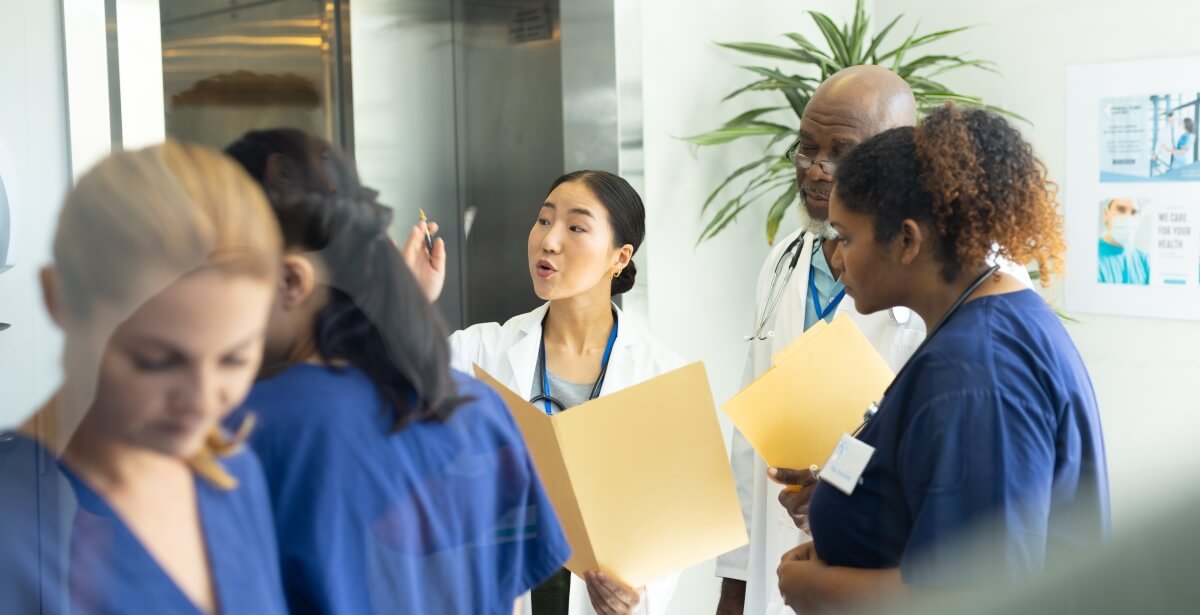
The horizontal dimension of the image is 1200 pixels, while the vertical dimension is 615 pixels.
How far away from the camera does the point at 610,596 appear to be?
4.98 ft

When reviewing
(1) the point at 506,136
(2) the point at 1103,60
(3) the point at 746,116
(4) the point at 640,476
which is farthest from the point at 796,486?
(2) the point at 1103,60

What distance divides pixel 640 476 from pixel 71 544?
→ 0.72 metres

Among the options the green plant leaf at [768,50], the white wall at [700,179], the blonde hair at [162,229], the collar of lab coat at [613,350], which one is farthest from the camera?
the green plant leaf at [768,50]

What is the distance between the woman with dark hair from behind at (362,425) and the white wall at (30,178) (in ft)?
0.53

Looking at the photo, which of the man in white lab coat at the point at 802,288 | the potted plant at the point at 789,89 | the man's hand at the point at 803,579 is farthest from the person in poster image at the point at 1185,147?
the man's hand at the point at 803,579

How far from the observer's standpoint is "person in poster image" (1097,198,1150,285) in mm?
3445

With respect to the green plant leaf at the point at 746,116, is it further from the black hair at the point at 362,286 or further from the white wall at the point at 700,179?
the black hair at the point at 362,286

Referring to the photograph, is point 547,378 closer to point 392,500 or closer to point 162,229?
point 392,500

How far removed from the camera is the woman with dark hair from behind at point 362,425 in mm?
928

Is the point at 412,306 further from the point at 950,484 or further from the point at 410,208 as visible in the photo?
the point at 950,484

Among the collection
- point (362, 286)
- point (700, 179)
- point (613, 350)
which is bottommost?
point (613, 350)

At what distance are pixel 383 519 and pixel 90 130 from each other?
0.43 metres

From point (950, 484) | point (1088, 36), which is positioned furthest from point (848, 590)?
point (1088, 36)

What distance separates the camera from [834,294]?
2.27m
